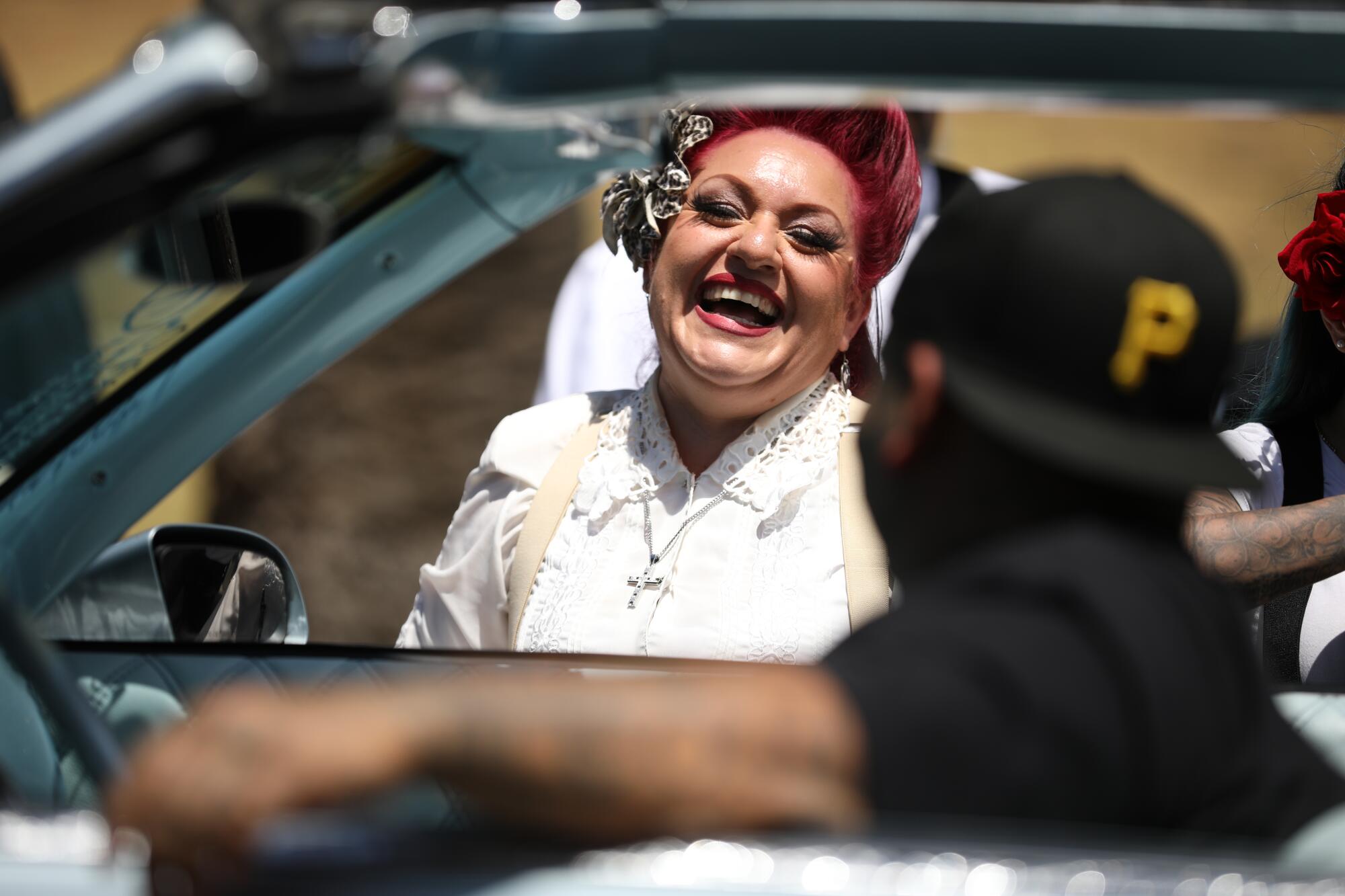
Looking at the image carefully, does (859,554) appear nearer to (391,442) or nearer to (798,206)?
(798,206)

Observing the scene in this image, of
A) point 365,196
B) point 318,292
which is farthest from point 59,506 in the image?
point 365,196

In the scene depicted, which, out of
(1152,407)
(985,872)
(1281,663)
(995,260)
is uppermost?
(995,260)

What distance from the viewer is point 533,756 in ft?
3.76

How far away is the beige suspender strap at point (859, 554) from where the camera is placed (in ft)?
8.50

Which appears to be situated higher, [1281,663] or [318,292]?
[318,292]

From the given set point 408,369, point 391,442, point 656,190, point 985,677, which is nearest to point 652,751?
point 985,677

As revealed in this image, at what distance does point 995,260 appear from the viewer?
53.4 inches

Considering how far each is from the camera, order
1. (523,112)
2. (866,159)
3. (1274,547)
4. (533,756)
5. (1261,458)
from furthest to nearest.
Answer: (1261,458), (866,159), (1274,547), (523,112), (533,756)

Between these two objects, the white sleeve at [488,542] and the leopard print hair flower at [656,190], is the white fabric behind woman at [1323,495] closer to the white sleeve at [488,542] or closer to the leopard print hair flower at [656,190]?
the leopard print hair flower at [656,190]

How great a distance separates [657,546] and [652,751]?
159 centimetres

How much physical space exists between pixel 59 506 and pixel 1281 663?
2289 millimetres

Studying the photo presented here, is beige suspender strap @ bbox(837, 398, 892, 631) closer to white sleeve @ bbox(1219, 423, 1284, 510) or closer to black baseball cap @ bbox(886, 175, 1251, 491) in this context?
white sleeve @ bbox(1219, 423, 1284, 510)

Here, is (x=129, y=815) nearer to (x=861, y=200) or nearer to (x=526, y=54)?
(x=526, y=54)

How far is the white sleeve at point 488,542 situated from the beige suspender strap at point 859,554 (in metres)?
0.60
